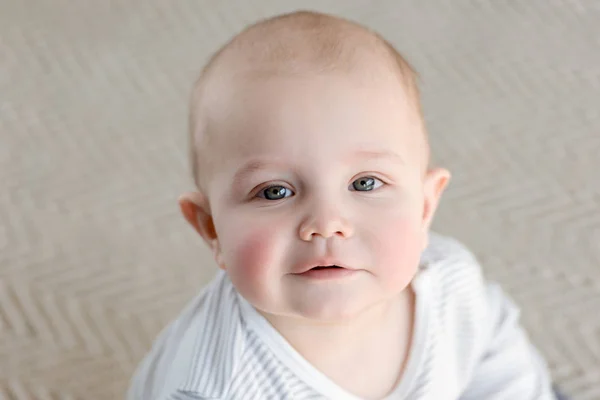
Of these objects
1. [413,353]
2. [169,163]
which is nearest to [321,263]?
[413,353]

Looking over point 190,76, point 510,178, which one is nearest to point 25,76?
point 190,76

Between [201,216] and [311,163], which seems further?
[201,216]

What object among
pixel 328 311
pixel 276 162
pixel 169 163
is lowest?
pixel 328 311

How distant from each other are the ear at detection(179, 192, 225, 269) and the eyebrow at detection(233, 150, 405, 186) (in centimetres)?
8

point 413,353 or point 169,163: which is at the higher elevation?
point 169,163

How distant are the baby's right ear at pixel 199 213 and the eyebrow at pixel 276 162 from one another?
8cm

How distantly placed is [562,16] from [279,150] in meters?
1.16

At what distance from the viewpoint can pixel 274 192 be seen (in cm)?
65

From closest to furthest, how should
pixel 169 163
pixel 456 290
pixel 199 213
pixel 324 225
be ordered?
1. pixel 324 225
2. pixel 199 213
3. pixel 456 290
4. pixel 169 163

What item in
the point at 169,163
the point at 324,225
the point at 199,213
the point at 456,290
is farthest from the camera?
the point at 169,163

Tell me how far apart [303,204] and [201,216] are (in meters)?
0.15

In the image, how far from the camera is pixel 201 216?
2.46 feet

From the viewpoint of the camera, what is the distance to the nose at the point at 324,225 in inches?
24.4

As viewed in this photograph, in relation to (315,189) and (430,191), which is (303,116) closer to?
(315,189)
